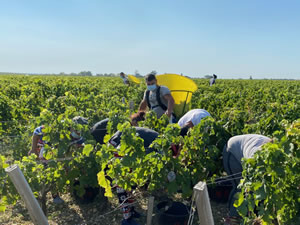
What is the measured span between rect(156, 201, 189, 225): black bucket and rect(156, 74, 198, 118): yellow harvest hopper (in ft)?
7.66

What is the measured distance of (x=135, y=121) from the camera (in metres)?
4.52

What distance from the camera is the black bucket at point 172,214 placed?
10.7ft

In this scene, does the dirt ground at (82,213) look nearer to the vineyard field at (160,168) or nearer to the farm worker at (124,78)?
the vineyard field at (160,168)

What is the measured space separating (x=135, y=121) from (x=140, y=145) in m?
1.81

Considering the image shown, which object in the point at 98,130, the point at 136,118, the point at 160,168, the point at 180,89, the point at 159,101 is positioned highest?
the point at 180,89

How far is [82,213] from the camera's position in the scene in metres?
3.90

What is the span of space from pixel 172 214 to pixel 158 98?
2164 millimetres

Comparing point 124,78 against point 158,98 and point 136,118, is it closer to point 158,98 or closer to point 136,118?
point 158,98

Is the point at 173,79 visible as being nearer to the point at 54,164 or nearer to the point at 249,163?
the point at 54,164

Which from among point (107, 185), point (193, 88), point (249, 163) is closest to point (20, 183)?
point (107, 185)

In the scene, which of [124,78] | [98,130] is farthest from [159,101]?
[124,78]

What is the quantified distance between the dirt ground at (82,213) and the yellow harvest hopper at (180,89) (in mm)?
1981

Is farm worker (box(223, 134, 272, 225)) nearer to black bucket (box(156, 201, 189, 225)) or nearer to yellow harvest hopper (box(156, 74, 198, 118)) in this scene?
black bucket (box(156, 201, 189, 225))

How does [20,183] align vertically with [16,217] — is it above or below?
above
